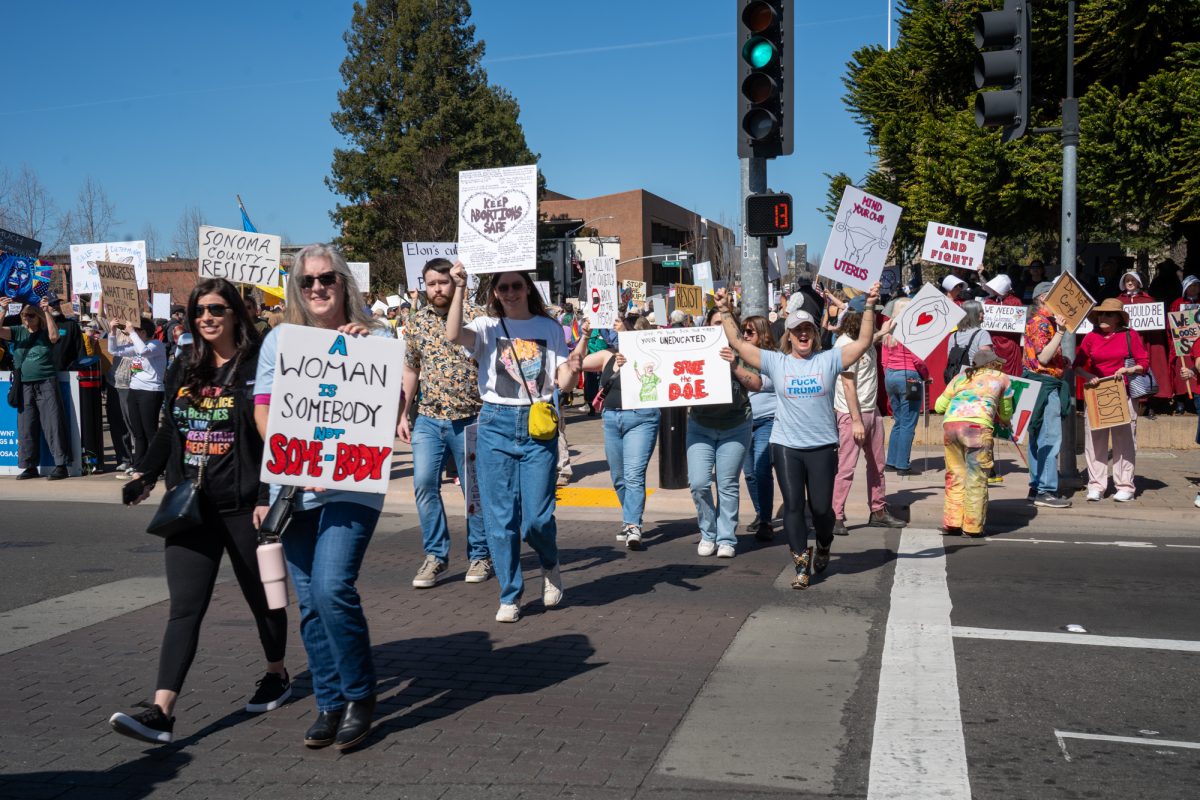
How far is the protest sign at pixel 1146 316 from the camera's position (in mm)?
14203

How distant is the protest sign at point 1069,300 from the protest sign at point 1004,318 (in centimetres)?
254

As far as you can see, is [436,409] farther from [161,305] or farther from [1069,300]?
[161,305]

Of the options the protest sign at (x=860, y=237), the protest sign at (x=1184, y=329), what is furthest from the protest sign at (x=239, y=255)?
the protest sign at (x=1184, y=329)

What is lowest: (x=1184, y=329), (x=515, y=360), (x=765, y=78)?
(x=515, y=360)

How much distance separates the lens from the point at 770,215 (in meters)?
9.67

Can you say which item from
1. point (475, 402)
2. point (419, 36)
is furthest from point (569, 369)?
point (419, 36)

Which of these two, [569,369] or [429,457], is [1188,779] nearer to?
[569,369]

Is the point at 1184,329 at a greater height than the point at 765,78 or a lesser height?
lesser

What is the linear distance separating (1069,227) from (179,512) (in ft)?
31.7

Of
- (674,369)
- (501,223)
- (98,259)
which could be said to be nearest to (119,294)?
→ (98,259)

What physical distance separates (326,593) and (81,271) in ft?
42.9

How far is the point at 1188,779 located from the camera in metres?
4.34

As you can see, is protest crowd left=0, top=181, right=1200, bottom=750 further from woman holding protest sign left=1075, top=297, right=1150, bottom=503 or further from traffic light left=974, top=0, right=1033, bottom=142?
traffic light left=974, top=0, right=1033, bottom=142

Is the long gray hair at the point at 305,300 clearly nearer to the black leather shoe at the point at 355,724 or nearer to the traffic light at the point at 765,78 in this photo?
the black leather shoe at the point at 355,724
